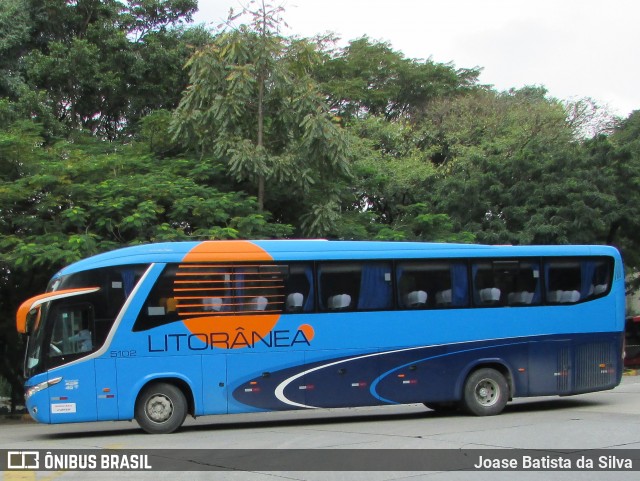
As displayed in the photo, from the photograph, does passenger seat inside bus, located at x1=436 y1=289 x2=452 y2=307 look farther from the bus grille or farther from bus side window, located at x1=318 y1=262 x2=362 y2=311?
the bus grille

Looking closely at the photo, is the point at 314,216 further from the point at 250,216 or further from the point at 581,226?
the point at 581,226

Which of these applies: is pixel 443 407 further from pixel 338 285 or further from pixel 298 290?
pixel 298 290

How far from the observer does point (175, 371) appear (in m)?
13.0

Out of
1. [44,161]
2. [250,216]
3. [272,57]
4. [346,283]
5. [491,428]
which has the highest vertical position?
[272,57]

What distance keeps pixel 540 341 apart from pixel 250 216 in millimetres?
7137

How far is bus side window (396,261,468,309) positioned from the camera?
45.9 feet

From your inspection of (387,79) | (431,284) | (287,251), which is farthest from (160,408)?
(387,79)

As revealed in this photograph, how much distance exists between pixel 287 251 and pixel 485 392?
179 inches

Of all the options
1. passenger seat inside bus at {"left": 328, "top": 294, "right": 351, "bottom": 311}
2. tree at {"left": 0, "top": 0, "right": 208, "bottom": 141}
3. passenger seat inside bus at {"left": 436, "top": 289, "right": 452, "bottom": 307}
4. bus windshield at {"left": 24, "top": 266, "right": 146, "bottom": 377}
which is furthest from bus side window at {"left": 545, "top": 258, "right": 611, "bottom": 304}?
tree at {"left": 0, "top": 0, "right": 208, "bottom": 141}

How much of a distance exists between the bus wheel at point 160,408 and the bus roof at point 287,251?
7.02 ft

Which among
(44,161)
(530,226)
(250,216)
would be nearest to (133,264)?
(250,216)

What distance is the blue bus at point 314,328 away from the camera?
1290cm

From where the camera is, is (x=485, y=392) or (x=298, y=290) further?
(x=485, y=392)

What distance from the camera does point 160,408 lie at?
42.9 feet
